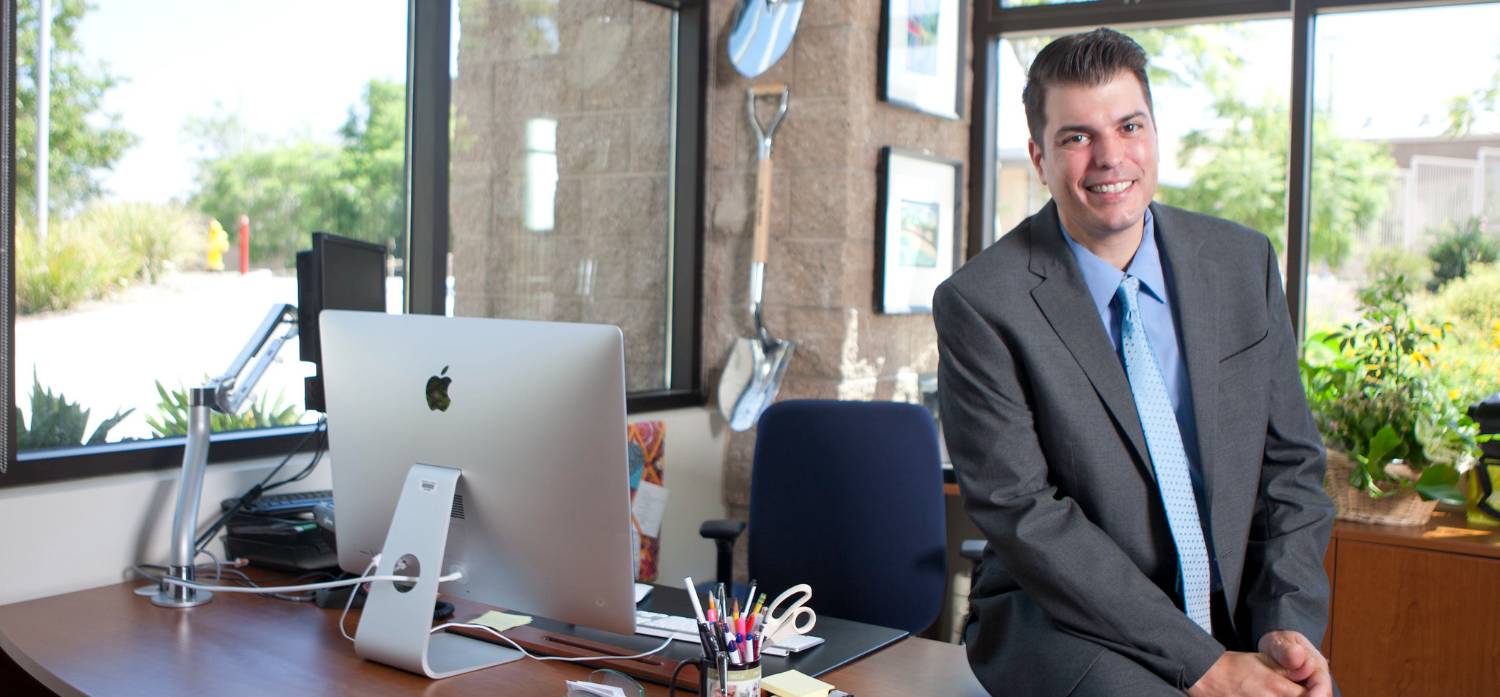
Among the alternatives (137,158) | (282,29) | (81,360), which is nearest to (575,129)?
(282,29)

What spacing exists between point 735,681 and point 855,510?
138cm

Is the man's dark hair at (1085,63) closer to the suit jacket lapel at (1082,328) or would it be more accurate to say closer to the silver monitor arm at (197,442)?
the suit jacket lapel at (1082,328)

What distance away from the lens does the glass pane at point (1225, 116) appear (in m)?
3.36

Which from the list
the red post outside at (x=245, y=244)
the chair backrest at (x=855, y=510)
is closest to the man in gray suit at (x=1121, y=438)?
the chair backrest at (x=855, y=510)

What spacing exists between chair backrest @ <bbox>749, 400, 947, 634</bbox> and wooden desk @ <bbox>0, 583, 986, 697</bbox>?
85 centimetres

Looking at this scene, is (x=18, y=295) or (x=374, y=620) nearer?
(x=374, y=620)

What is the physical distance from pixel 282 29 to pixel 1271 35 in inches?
96.5

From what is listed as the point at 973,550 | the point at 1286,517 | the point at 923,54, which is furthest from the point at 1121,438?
the point at 923,54

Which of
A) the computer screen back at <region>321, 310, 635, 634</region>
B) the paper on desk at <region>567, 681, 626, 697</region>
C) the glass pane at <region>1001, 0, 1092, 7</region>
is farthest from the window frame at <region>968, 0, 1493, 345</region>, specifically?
the paper on desk at <region>567, 681, 626, 697</region>

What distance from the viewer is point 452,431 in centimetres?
178

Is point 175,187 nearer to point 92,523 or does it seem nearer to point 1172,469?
point 92,523

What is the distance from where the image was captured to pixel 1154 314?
5.90ft

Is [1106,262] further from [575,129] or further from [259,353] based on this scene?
[575,129]

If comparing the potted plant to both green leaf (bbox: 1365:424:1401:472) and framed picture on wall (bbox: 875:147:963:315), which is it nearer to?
green leaf (bbox: 1365:424:1401:472)
